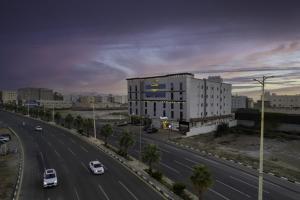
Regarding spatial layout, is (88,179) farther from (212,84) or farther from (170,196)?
(212,84)

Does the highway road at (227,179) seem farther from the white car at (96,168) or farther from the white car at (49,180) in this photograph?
the white car at (49,180)

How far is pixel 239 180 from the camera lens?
38.1m

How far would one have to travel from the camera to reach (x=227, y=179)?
3859 cm

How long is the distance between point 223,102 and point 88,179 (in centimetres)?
8921

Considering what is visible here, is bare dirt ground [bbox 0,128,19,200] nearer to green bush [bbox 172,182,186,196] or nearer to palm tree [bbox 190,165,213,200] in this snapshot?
green bush [bbox 172,182,186,196]

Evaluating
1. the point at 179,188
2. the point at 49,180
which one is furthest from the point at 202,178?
the point at 49,180

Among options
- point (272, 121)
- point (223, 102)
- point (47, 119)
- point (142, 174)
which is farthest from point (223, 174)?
point (47, 119)

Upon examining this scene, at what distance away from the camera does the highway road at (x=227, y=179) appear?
107ft

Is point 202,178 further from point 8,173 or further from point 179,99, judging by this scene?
point 179,99

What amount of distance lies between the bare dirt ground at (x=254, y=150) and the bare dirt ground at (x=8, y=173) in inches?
1499

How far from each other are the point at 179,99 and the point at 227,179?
56.3m

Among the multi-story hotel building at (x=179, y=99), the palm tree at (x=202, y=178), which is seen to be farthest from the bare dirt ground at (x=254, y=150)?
the palm tree at (x=202, y=178)

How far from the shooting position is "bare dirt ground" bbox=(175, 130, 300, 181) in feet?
159

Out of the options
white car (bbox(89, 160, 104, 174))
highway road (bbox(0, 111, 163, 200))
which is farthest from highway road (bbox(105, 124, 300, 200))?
white car (bbox(89, 160, 104, 174))
